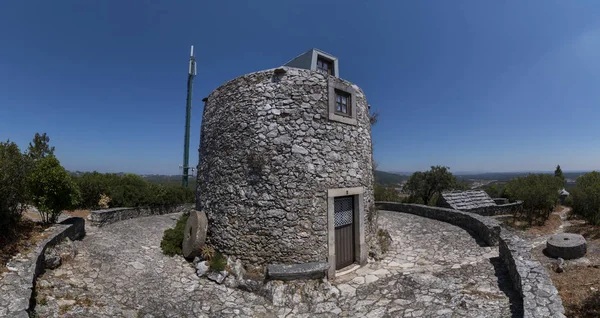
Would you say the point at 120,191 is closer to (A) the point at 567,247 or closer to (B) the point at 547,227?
(A) the point at 567,247

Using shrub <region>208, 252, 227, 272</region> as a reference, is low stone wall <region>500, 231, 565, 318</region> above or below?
above

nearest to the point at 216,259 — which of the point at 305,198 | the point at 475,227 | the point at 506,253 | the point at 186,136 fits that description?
the point at 305,198

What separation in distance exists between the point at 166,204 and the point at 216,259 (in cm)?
1018

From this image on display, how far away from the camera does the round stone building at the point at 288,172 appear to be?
762 centimetres

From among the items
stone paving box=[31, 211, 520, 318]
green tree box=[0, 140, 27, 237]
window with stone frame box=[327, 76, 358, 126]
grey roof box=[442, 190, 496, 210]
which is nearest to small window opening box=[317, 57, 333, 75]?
window with stone frame box=[327, 76, 358, 126]

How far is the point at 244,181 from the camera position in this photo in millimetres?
→ 7938

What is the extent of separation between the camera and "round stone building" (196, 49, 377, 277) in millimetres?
7621

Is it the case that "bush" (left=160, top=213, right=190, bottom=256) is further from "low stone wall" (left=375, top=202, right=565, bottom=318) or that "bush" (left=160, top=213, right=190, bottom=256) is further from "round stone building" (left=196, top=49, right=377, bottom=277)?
"low stone wall" (left=375, top=202, right=565, bottom=318)

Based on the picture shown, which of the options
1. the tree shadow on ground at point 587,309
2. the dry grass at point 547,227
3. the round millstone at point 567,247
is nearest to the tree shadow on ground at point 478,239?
the round millstone at point 567,247

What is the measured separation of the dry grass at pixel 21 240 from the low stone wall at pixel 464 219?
1292 centimetres

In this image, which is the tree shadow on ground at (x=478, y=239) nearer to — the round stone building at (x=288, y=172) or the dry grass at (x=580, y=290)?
the dry grass at (x=580, y=290)

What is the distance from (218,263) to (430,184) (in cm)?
2875

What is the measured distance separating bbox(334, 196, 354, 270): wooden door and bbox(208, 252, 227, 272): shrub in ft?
10.6

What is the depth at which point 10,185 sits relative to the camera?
23.6 ft
